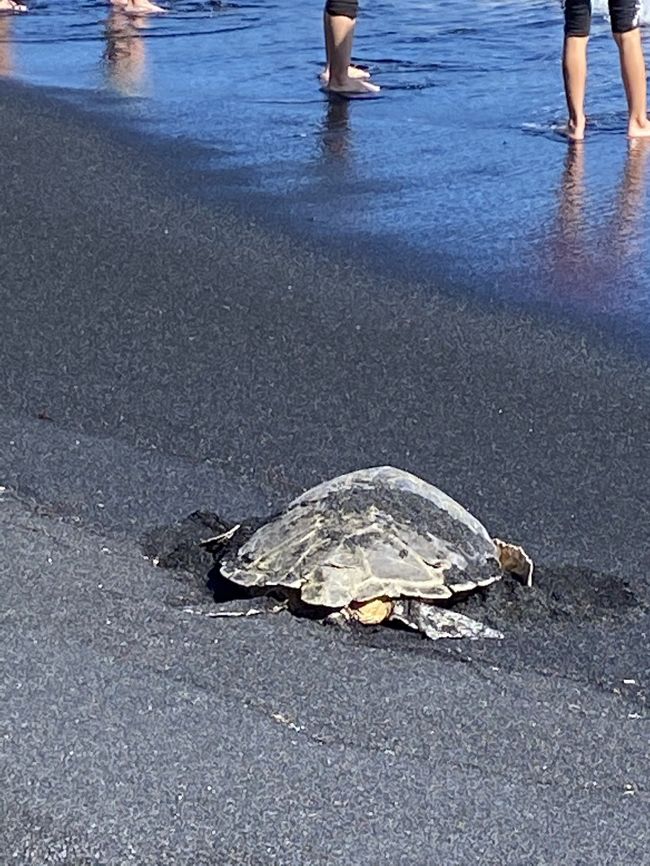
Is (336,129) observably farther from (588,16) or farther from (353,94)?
(588,16)

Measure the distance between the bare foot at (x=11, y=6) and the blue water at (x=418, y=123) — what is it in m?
0.15

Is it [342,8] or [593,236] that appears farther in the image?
[342,8]

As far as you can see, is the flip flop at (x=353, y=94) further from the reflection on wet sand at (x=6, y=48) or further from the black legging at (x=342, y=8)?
the reflection on wet sand at (x=6, y=48)

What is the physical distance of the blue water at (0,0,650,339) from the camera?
21.0 ft

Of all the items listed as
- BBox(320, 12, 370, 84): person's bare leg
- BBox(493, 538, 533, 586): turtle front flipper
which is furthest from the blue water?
BBox(493, 538, 533, 586): turtle front flipper

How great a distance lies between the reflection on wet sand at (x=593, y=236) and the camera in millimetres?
6062

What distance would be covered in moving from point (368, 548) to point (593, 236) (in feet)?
10.6

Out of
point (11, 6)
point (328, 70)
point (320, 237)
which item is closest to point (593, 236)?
point (320, 237)

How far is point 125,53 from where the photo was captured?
10.5 meters

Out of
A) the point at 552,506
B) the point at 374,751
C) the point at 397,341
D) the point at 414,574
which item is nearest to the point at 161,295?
the point at 397,341

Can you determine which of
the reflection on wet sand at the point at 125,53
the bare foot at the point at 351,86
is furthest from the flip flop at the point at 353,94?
the reflection on wet sand at the point at 125,53

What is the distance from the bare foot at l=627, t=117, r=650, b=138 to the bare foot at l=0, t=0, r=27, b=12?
6.00 metres

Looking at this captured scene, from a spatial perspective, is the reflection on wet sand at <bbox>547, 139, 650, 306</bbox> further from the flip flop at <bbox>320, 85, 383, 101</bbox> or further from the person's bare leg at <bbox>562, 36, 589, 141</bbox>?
the flip flop at <bbox>320, 85, 383, 101</bbox>

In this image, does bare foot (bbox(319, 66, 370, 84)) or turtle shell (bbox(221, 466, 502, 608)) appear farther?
bare foot (bbox(319, 66, 370, 84))
